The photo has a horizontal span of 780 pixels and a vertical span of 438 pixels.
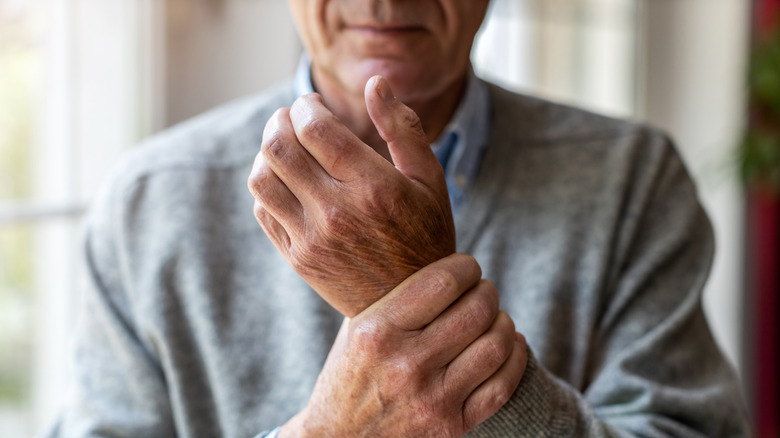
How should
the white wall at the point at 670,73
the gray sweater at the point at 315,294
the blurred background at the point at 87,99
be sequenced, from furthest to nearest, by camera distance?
the white wall at the point at 670,73
the blurred background at the point at 87,99
the gray sweater at the point at 315,294

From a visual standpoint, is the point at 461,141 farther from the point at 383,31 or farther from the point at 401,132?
the point at 401,132

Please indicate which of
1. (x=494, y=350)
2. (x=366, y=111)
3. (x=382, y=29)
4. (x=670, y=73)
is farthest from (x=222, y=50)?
(x=670, y=73)

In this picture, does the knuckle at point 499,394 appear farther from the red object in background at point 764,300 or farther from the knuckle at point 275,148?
the red object in background at point 764,300

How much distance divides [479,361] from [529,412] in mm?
103

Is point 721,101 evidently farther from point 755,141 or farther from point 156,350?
point 156,350

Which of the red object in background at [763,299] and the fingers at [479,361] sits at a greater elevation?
the fingers at [479,361]

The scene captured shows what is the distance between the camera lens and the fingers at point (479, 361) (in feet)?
2.05

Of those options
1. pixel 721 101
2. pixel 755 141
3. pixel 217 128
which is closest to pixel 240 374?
pixel 217 128

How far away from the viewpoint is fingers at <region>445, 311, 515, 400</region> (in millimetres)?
Answer: 625

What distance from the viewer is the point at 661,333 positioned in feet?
3.04

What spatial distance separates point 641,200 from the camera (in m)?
1.02

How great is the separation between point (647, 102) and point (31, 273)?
2.25 metres

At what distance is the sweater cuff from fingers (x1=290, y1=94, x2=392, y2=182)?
0.87 ft

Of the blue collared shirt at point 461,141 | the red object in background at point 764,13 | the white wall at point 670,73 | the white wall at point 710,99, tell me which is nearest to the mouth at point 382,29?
the blue collared shirt at point 461,141
